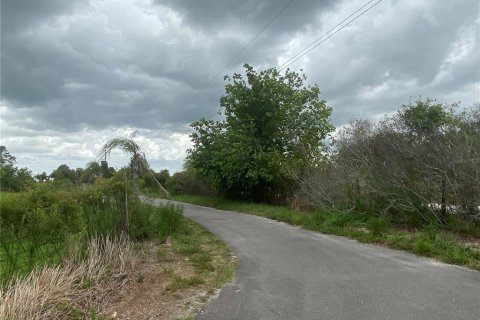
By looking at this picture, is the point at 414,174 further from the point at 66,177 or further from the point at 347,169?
the point at 66,177

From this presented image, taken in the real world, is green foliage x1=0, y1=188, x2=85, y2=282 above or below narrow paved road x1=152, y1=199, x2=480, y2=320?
above

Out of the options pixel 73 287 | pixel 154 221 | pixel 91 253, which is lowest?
pixel 73 287

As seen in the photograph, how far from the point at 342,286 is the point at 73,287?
418 centimetres

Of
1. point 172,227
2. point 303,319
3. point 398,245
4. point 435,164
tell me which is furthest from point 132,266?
point 435,164

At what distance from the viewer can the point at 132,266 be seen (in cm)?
718

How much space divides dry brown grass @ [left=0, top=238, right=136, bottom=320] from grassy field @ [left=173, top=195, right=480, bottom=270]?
625 cm

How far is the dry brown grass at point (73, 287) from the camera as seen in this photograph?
4.68 meters

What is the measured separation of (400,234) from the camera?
34.0 feet

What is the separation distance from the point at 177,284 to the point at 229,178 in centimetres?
1703

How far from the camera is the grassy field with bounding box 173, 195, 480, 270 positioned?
8180 mm

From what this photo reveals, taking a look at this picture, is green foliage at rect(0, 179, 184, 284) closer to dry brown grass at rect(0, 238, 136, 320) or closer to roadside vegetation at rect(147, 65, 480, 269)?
dry brown grass at rect(0, 238, 136, 320)

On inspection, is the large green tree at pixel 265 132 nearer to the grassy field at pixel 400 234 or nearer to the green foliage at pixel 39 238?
the grassy field at pixel 400 234

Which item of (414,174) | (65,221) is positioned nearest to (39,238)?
(65,221)

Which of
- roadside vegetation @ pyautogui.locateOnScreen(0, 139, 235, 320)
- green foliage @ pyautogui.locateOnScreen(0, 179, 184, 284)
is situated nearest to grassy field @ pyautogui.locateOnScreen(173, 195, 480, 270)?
roadside vegetation @ pyautogui.locateOnScreen(0, 139, 235, 320)
